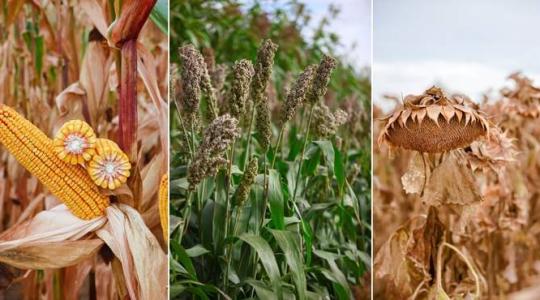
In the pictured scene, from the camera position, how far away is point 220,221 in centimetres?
190

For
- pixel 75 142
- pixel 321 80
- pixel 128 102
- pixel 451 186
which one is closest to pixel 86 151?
pixel 75 142

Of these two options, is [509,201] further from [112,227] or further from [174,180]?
[112,227]

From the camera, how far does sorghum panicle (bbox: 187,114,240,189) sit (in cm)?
171

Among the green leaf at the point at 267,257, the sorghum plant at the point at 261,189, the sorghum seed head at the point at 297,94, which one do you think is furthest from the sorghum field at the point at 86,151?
the sorghum seed head at the point at 297,94

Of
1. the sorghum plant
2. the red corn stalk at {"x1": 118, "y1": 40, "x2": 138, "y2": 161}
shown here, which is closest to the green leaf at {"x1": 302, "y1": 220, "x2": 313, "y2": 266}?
the sorghum plant

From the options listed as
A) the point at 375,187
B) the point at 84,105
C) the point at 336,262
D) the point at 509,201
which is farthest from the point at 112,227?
the point at 509,201

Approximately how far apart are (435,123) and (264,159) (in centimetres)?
44

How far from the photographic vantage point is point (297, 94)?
1930 mm

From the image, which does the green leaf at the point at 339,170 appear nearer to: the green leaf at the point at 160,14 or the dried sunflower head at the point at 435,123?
the dried sunflower head at the point at 435,123

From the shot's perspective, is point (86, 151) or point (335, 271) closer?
point (86, 151)

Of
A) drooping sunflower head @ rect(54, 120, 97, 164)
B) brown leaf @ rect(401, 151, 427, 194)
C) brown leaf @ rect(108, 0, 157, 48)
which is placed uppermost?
brown leaf @ rect(108, 0, 157, 48)

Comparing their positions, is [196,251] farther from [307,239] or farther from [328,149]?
[328,149]

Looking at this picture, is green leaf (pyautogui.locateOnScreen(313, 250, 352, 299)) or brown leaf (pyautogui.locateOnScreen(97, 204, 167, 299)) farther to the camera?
green leaf (pyautogui.locateOnScreen(313, 250, 352, 299))

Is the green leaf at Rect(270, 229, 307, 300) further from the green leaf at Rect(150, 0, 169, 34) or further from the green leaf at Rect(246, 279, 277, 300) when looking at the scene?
the green leaf at Rect(150, 0, 169, 34)
